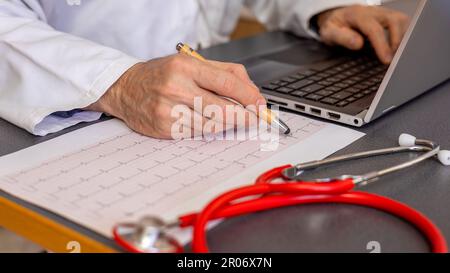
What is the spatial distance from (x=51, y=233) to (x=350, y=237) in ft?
0.90

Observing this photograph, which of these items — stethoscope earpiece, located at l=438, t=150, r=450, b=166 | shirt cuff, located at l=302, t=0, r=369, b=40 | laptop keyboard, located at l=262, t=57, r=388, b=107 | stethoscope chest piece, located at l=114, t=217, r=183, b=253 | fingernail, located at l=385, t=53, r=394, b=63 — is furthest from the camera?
shirt cuff, located at l=302, t=0, r=369, b=40

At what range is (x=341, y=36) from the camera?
105 centimetres

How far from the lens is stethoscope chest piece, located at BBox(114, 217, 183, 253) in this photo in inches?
17.0

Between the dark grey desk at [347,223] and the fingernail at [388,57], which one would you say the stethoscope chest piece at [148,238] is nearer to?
the dark grey desk at [347,223]

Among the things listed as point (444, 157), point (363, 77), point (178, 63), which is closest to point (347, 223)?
point (444, 157)

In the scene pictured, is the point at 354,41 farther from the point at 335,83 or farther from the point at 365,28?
Answer: the point at 335,83

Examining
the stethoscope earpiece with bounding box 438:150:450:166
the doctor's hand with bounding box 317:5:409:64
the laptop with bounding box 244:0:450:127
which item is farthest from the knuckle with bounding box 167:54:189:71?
the doctor's hand with bounding box 317:5:409:64

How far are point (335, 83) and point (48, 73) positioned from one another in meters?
0.42

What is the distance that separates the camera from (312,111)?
2.49ft

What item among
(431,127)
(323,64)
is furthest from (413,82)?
(323,64)

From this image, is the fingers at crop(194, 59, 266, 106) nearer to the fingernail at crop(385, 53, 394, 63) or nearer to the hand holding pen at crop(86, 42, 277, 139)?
the hand holding pen at crop(86, 42, 277, 139)

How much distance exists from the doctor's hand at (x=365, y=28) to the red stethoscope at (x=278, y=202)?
41 cm
